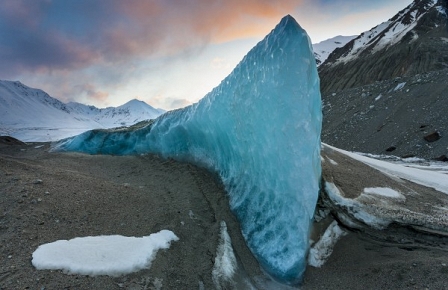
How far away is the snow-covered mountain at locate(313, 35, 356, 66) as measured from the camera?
11168 centimetres

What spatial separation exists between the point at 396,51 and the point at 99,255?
60.1 m

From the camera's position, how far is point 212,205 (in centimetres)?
748

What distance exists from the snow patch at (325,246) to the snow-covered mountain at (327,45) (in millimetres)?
109116

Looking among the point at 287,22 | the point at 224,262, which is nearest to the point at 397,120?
the point at 287,22

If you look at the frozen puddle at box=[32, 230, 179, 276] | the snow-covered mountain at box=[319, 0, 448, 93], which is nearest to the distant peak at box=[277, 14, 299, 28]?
the frozen puddle at box=[32, 230, 179, 276]

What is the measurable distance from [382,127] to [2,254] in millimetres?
27632

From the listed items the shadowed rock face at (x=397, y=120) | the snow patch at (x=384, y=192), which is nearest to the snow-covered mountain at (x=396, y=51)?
the shadowed rock face at (x=397, y=120)

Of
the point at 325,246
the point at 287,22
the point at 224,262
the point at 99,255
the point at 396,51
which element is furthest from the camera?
the point at 396,51

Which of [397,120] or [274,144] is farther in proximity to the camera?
[397,120]

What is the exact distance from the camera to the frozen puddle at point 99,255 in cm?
416

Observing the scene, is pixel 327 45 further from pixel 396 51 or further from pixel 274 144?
pixel 274 144

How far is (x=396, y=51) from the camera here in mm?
52250

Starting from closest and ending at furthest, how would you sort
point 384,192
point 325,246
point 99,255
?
Result: point 99,255, point 325,246, point 384,192

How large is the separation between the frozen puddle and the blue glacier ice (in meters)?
2.13
